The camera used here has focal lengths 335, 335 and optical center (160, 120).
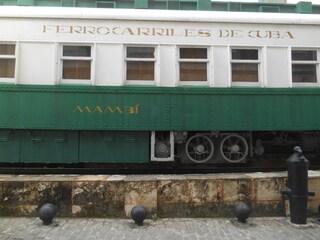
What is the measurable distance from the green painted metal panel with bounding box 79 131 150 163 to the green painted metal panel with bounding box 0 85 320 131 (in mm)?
201

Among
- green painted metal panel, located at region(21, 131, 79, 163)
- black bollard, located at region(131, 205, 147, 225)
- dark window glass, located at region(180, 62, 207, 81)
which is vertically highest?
dark window glass, located at region(180, 62, 207, 81)

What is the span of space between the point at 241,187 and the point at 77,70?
4220mm

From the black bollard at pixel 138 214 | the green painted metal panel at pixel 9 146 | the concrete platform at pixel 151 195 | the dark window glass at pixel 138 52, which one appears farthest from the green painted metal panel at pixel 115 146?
the black bollard at pixel 138 214

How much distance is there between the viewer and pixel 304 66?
24.7 ft

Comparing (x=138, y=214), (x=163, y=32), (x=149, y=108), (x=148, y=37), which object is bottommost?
(x=138, y=214)

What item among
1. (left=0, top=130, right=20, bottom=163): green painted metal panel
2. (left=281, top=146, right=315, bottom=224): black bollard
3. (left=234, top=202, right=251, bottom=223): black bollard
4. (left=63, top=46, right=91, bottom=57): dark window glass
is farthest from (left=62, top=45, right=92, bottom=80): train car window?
(left=281, top=146, right=315, bottom=224): black bollard

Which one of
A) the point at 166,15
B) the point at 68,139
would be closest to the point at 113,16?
the point at 166,15

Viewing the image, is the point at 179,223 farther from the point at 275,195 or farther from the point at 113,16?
the point at 113,16

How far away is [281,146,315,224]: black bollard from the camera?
464 centimetres

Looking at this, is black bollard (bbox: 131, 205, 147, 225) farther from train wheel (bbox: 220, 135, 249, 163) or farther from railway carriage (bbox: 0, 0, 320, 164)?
train wheel (bbox: 220, 135, 249, 163)

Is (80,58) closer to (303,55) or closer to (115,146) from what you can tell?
(115,146)

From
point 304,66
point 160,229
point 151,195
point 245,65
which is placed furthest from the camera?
point 304,66

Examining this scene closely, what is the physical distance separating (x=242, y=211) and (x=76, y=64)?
4548 millimetres

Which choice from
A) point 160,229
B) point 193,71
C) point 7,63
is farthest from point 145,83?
point 160,229
